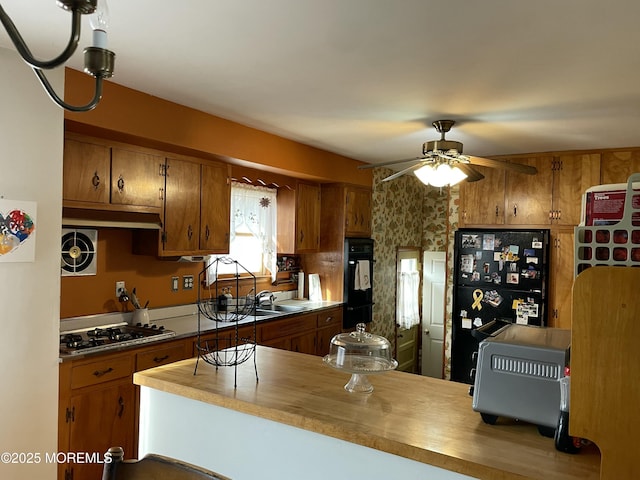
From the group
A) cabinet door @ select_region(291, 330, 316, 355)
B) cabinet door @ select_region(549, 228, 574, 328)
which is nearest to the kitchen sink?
cabinet door @ select_region(291, 330, 316, 355)

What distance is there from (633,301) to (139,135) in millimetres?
2846

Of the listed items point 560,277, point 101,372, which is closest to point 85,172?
point 101,372

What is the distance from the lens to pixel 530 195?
4879mm

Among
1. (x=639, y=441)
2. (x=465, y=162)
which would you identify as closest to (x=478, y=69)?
(x=465, y=162)

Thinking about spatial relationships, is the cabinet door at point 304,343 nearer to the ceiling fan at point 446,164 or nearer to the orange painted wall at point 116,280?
the orange painted wall at point 116,280

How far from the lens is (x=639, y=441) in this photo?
126cm

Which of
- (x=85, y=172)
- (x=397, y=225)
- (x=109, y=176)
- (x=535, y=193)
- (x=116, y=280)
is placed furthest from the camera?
(x=397, y=225)

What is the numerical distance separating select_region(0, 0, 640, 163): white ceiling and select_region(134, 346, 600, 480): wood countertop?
5.08 feet

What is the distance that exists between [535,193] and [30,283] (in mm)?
4339

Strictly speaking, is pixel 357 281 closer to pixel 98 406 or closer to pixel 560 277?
pixel 560 277

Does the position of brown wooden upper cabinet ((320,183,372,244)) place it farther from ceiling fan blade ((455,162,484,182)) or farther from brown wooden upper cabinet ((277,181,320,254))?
ceiling fan blade ((455,162,484,182))

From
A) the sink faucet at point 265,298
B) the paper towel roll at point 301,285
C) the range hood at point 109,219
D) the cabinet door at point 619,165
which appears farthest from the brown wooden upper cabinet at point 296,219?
the cabinet door at point 619,165

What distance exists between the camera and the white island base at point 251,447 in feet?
5.44

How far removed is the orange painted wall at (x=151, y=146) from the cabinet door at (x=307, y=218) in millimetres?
459
